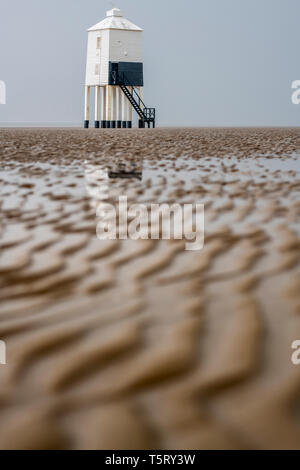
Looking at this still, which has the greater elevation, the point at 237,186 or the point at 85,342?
the point at 237,186

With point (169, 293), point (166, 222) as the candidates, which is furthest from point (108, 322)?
point (166, 222)

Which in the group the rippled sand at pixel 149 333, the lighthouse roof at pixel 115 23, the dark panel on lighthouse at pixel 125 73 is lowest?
Answer: the rippled sand at pixel 149 333

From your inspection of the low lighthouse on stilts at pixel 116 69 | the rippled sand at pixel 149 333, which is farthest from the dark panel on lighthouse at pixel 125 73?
the rippled sand at pixel 149 333

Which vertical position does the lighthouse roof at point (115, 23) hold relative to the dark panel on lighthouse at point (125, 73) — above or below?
above

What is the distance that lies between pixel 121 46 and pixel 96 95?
11.2 feet

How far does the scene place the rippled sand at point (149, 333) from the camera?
1.81 meters

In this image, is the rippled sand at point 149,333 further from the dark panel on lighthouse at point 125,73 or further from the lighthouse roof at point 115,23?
the lighthouse roof at point 115,23

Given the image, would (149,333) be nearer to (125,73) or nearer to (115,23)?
(125,73)

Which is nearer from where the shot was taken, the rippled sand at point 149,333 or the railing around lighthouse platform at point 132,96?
the rippled sand at point 149,333

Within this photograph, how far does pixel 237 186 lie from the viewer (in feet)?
22.0

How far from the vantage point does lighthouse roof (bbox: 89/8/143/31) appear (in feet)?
110

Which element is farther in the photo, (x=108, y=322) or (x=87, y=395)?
(x=108, y=322)

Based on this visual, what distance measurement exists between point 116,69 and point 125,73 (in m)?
0.48
